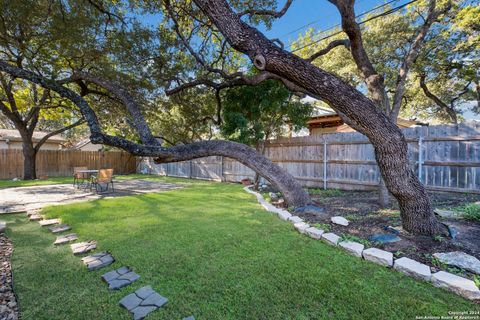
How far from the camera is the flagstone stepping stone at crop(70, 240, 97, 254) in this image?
2.88m

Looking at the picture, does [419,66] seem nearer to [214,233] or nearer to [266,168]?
[266,168]

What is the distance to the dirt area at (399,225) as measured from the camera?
253cm

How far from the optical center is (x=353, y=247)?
266cm

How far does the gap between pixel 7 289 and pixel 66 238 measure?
47.0 inches

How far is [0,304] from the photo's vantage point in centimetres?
194

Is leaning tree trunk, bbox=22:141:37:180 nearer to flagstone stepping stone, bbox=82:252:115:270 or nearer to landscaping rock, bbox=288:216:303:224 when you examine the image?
flagstone stepping stone, bbox=82:252:115:270

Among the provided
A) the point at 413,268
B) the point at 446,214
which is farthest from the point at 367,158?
the point at 413,268

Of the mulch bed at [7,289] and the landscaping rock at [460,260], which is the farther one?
the landscaping rock at [460,260]

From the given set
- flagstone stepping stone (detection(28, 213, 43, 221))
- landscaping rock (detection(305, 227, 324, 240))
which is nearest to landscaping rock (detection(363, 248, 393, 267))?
landscaping rock (detection(305, 227, 324, 240))

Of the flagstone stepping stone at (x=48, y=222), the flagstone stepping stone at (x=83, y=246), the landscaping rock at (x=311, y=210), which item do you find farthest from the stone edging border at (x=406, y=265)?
the flagstone stepping stone at (x=48, y=222)

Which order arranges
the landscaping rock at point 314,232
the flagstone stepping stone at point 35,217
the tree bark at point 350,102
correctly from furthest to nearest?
1. the flagstone stepping stone at point 35,217
2. the landscaping rock at point 314,232
3. the tree bark at point 350,102

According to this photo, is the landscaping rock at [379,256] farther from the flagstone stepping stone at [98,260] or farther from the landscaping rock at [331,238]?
the flagstone stepping stone at [98,260]

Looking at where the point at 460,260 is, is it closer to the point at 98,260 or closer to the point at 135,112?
the point at 98,260

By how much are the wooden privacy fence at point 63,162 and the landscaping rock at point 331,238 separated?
16.2 m
